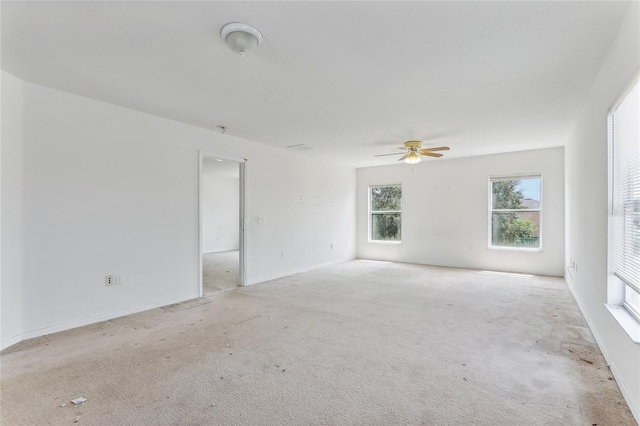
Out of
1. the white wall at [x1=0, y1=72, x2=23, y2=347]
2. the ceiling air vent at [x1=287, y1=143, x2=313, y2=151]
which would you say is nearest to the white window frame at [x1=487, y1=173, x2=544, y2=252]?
the ceiling air vent at [x1=287, y1=143, x2=313, y2=151]

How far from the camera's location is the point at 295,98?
3.43 metres

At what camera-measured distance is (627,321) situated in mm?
2107

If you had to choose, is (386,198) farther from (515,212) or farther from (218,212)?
(218,212)

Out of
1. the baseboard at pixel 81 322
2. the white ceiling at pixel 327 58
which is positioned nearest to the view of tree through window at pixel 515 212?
the white ceiling at pixel 327 58

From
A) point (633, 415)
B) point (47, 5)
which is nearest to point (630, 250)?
point (633, 415)

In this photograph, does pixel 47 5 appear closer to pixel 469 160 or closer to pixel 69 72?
pixel 69 72

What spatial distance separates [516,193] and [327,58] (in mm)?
5573

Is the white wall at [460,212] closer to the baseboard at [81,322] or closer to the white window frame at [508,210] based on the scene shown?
the white window frame at [508,210]

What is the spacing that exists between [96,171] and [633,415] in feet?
16.2

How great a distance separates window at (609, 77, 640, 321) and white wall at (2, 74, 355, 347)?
14.8ft

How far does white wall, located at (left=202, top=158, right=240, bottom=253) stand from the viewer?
33.1 feet

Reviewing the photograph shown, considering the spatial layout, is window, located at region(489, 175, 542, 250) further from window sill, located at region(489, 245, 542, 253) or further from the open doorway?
the open doorway

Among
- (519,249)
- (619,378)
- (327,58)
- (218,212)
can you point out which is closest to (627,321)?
(619,378)

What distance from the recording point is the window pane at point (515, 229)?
20.3ft
